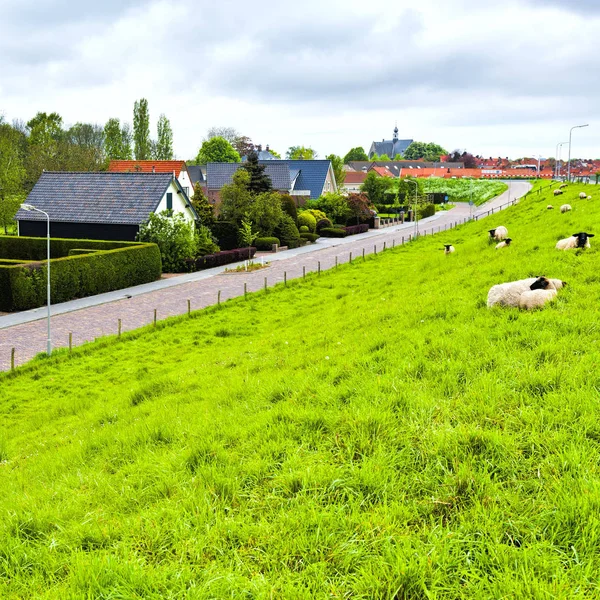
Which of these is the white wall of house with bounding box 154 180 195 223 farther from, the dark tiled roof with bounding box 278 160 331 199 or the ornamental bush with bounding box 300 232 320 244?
the dark tiled roof with bounding box 278 160 331 199

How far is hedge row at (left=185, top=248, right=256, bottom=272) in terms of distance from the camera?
126 ft

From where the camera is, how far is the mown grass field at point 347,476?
438cm

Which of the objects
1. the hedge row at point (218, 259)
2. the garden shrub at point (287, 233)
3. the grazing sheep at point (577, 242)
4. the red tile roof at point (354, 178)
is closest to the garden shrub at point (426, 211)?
the garden shrub at point (287, 233)

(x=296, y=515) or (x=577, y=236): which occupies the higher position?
(x=577, y=236)

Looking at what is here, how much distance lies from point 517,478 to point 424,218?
8179 cm

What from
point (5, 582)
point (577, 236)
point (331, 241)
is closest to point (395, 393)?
point (5, 582)

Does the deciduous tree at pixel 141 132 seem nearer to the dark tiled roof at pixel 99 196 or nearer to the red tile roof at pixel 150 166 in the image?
the red tile roof at pixel 150 166

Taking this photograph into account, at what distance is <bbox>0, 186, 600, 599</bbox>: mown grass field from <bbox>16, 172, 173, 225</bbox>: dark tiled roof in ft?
97.2

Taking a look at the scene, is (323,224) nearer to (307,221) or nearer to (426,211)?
(307,221)

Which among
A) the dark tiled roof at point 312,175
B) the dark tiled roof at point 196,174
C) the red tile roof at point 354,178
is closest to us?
the dark tiled roof at point 312,175

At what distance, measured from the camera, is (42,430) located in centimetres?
1155

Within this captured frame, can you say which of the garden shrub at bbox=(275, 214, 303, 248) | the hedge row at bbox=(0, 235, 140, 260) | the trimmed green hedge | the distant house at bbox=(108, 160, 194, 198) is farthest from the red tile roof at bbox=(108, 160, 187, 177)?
the hedge row at bbox=(0, 235, 140, 260)

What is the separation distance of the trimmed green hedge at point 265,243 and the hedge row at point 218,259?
4053mm

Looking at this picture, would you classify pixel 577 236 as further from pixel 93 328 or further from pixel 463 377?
pixel 93 328
